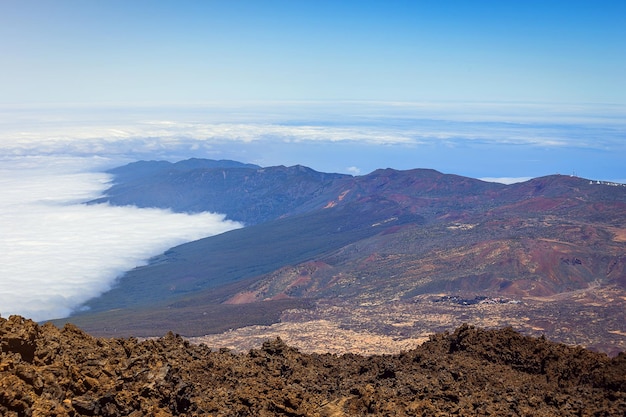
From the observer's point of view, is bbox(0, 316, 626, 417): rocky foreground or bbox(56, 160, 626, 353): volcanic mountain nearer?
bbox(0, 316, 626, 417): rocky foreground

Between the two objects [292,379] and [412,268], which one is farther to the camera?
[412,268]

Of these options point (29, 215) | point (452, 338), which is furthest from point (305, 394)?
point (29, 215)

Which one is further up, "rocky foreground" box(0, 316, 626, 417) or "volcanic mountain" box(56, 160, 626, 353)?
"rocky foreground" box(0, 316, 626, 417)

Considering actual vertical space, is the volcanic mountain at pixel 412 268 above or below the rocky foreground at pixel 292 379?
below

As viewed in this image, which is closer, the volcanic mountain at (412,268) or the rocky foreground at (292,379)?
the rocky foreground at (292,379)
